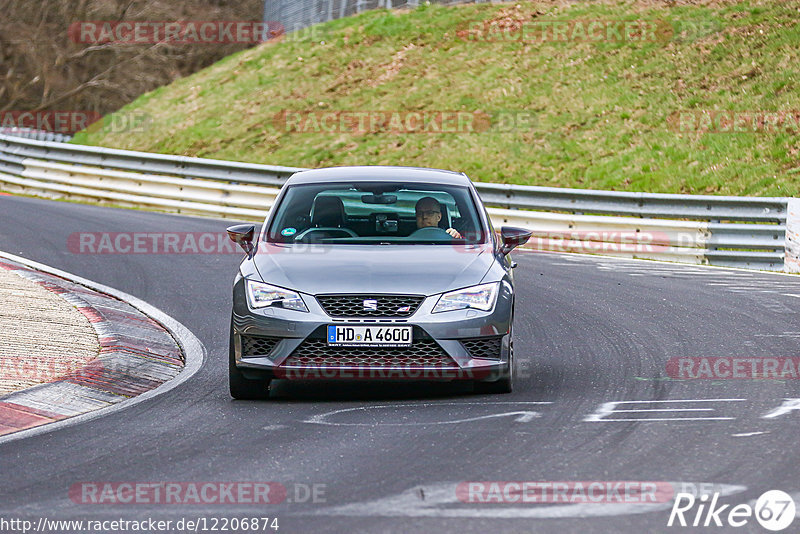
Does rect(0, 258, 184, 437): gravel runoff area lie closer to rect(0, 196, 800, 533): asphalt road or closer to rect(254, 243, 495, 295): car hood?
rect(0, 196, 800, 533): asphalt road

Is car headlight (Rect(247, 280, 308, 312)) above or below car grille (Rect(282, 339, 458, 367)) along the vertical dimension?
above

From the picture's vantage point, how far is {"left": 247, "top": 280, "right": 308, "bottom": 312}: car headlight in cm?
813

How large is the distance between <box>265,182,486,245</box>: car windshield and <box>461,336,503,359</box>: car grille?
1.09 m

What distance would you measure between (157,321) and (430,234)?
378 centimetres

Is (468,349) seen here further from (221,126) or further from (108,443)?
(221,126)

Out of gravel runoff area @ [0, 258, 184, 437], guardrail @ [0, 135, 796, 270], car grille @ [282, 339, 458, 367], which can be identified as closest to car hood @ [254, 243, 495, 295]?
car grille @ [282, 339, 458, 367]

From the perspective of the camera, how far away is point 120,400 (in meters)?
8.59

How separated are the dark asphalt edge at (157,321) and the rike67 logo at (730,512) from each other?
12.7ft

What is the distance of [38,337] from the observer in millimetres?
10258

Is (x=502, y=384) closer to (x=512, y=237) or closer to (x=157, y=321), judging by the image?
(x=512, y=237)

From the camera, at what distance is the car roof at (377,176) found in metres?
9.65

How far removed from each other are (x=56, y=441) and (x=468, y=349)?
266cm

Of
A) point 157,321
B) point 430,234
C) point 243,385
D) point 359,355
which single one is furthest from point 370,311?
point 157,321

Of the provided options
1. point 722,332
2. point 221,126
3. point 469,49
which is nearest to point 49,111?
point 221,126
